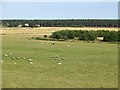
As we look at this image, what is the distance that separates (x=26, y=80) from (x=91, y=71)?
5107 millimetres

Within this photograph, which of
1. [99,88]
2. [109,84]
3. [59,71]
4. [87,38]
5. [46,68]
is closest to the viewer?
[99,88]

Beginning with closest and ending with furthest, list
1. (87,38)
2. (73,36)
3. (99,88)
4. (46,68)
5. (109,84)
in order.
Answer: (99,88), (109,84), (46,68), (87,38), (73,36)

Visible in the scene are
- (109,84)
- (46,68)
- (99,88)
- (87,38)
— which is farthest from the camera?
(87,38)

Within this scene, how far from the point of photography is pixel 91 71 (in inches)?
798

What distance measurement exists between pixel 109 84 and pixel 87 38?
172 ft

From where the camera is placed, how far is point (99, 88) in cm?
1454

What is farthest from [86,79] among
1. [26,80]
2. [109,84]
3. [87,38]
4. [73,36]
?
[73,36]

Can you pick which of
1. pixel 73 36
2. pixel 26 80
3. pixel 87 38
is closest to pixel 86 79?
pixel 26 80

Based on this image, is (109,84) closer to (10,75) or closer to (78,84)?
(78,84)

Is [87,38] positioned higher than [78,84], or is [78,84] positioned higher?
[78,84]

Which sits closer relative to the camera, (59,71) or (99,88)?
(99,88)

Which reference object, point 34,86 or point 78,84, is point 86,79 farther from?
point 34,86

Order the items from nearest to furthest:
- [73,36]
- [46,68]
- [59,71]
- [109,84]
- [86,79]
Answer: [109,84] → [86,79] → [59,71] → [46,68] → [73,36]

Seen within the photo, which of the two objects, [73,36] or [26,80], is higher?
[26,80]
